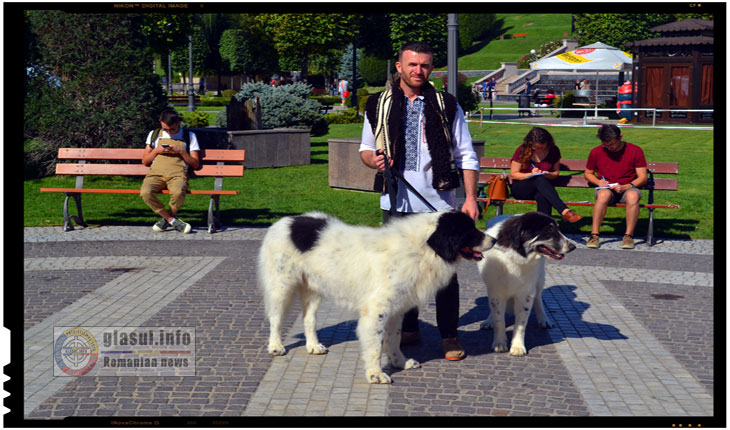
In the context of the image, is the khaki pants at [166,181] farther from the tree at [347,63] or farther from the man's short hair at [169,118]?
the tree at [347,63]

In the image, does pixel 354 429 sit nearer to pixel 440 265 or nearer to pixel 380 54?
pixel 440 265

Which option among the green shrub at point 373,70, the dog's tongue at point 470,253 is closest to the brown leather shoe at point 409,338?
the dog's tongue at point 470,253

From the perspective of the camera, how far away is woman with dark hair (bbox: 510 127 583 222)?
1011 cm

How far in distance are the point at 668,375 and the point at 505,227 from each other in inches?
62.3

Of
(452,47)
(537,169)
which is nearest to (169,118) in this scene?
(452,47)

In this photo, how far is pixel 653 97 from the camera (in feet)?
104

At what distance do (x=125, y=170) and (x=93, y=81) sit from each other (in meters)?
3.89

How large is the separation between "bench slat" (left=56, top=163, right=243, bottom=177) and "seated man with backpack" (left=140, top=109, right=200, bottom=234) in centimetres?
43

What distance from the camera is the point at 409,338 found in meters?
6.19

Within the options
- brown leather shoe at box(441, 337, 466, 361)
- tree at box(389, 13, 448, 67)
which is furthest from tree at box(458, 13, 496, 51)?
brown leather shoe at box(441, 337, 466, 361)

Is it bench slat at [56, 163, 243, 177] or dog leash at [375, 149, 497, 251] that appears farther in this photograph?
bench slat at [56, 163, 243, 177]

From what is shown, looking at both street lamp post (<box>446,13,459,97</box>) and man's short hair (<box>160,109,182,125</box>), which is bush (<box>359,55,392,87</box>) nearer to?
street lamp post (<box>446,13,459,97</box>)

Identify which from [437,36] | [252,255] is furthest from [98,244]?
[437,36]

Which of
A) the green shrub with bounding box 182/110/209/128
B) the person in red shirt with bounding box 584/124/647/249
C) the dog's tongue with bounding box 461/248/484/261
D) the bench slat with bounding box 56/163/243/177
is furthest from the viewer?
the green shrub with bounding box 182/110/209/128
